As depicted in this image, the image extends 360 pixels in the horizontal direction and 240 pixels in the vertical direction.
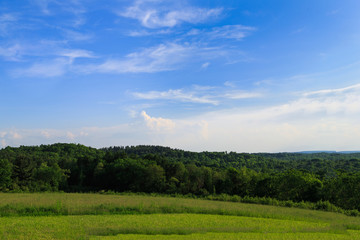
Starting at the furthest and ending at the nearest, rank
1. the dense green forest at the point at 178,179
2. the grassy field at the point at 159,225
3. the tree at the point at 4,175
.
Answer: the tree at the point at 4,175 → the dense green forest at the point at 178,179 → the grassy field at the point at 159,225

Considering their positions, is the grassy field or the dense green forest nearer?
the grassy field

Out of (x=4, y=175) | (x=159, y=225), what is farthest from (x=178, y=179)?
(x=159, y=225)

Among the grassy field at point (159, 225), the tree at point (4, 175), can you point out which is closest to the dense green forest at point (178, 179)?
the tree at point (4, 175)

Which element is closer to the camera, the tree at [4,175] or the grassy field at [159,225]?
the grassy field at [159,225]

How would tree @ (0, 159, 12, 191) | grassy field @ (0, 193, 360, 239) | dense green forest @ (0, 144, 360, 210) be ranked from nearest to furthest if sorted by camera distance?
grassy field @ (0, 193, 360, 239) → dense green forest @ (0, 144, 360, 210) → tree @ (0, 159, 12, 191)

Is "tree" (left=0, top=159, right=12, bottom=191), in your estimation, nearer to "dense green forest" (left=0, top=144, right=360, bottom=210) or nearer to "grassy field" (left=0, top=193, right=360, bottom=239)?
"dense green forest" (left=0, top=144, right=360, bottom=210)

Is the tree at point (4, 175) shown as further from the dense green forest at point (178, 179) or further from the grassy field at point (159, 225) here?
the grassy field at point (159, 225)

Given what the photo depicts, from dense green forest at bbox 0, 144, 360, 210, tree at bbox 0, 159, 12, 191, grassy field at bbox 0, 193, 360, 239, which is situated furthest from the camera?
tree at bbox 0, 159, 12, 191

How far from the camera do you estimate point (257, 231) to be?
19.5 metres

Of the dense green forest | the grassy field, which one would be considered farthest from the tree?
the grassy field

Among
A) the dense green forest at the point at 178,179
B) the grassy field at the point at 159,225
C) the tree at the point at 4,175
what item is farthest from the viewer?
the tree at the point at 4,175

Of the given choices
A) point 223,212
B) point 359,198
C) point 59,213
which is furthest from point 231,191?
point 59,213

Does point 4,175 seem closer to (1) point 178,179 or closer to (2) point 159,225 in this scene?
(1) point 178,179

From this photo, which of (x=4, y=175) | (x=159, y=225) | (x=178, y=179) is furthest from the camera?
(x=178, y=179)
